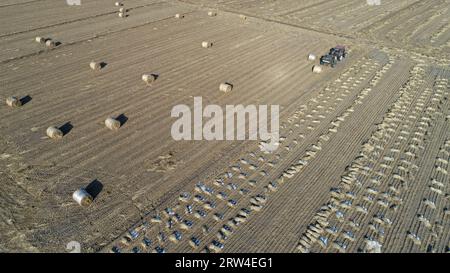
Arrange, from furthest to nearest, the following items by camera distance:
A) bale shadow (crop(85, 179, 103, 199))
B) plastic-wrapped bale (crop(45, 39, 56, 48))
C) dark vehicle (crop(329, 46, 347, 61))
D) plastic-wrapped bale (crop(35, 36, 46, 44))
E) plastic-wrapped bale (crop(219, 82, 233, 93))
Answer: plastic-wrapped bale (crop(35, 36, 46, 44)) < plastic-wrapped bale (crop(45, 39, 56, 48)) < dark vehicle (crop(329, 46, 347, 61)) < plastic-wrapped bale (crop(219, 82, 233, 93)) < bale shadow (crop(85, 179, 103, 199))

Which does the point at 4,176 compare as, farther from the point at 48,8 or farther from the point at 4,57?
the point at 48,8

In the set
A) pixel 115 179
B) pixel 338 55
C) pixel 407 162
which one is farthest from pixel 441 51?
pixel 115 179

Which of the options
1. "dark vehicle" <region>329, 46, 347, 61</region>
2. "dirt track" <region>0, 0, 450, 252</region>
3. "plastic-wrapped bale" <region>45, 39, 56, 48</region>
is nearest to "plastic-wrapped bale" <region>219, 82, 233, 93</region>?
"dirt track" <region>0, 0, 450, 252</region>

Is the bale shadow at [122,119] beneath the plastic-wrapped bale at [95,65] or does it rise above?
beneath

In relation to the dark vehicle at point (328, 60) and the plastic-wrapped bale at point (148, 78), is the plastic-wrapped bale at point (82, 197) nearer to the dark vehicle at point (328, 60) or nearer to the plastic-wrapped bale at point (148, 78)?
the plastic-wrapped bale at point (148, 78)

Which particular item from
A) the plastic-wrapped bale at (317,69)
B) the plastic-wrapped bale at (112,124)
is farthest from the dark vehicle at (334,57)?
the plastic-wrapped bale at (112,124)

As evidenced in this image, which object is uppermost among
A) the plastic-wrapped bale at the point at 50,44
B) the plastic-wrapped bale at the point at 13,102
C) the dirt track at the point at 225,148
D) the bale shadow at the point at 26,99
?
the plastic-wrapped bale at the point at 50,44

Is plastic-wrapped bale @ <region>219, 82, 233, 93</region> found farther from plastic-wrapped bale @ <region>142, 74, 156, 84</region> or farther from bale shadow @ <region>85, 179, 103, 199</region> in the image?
bale shadow @ <region>85, 179, 103, 199</region>
